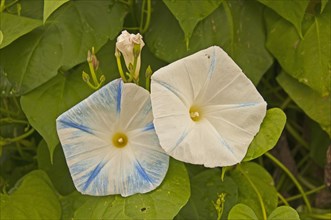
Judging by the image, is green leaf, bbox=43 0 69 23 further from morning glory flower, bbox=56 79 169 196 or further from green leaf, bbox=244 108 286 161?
green leaf, bbox=244 108 286 161

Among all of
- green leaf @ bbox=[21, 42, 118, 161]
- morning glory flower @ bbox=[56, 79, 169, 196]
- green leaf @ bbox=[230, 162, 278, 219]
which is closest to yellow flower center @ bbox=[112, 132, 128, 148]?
morning glory flower @ bbox=[56, 79, 169, 196]

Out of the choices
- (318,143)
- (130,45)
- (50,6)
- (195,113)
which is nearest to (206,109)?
(195,113)

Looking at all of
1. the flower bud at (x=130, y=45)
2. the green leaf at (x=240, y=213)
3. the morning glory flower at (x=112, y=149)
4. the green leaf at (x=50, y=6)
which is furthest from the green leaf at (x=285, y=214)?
the green leaf at (x=50, y=6)

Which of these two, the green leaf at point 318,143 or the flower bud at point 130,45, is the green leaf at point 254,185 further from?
the flower bud at point 130,45

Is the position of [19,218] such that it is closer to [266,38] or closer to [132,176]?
[132,176]

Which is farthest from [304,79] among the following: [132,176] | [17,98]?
[17,98]
